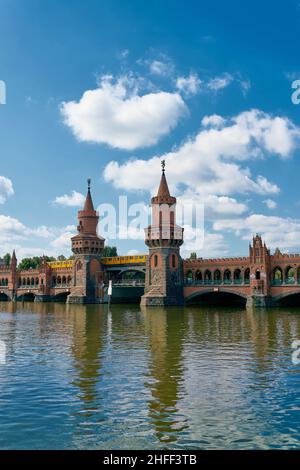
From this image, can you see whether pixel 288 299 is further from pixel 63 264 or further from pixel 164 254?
Answer: pixel 63 264

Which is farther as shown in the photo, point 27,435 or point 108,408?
point 108,408

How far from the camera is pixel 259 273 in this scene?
7344cm

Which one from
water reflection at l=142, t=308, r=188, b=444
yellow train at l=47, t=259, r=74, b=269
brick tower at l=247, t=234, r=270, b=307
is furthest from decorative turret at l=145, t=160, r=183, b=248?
water reflection at l=142, t=308, r=188, b=444

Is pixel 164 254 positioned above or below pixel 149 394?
above

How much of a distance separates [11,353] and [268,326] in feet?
79.4

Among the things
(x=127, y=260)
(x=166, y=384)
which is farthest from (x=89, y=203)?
(x=166, y=384)

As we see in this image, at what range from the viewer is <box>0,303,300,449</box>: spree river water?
523 inches

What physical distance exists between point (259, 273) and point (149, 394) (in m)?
58.1

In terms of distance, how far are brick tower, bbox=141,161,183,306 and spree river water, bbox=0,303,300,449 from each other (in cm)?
4584

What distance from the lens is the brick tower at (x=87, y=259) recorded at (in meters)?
90.9

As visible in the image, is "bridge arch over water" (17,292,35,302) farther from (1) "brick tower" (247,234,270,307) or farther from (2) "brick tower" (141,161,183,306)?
(1) "brick tower" (247,234,270,307)
